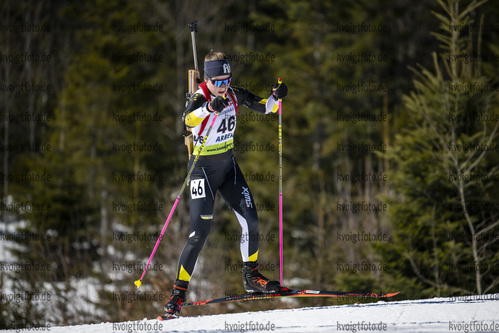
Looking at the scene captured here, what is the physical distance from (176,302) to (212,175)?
4.30 feet

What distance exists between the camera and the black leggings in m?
5.83

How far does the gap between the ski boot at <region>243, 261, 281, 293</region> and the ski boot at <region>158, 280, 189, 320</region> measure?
2.34ft

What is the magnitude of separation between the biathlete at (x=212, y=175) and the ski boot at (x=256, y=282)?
0.01 meters

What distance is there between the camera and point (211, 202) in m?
5.91

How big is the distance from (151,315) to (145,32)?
14.1 meters

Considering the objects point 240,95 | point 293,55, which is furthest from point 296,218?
point 240,95

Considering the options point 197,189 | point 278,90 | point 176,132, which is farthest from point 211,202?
point 176,132

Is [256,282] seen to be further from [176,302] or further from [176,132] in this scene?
[176,132]

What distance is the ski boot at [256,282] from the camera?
20.1ft

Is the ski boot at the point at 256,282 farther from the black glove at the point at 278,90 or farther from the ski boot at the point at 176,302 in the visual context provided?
the black glove at the point at 278,90

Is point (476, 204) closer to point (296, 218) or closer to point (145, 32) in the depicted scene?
point (296, 218)

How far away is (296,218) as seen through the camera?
21594 mm

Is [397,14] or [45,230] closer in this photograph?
[45,230]

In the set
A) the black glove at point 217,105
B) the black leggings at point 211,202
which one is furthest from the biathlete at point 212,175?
the black glove at point 217,105
